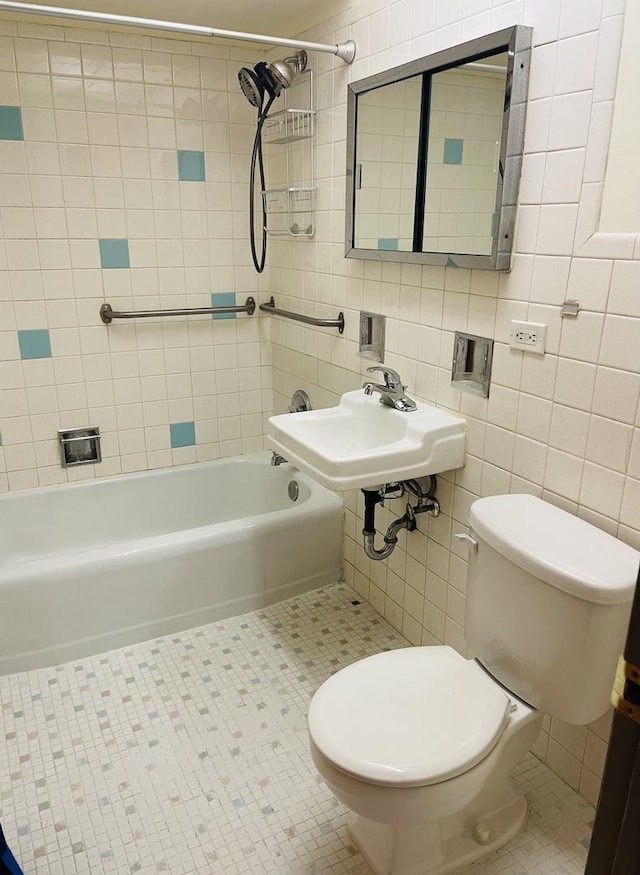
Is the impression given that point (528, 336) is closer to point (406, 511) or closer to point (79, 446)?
point (406, 511)

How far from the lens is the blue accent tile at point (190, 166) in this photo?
257 centimetres

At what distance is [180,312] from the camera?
2680mm

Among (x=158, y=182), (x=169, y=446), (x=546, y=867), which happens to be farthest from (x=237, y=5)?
(x=546, y=867)

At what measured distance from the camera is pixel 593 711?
133cm

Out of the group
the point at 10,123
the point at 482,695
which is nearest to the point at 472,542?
the point at 482,695

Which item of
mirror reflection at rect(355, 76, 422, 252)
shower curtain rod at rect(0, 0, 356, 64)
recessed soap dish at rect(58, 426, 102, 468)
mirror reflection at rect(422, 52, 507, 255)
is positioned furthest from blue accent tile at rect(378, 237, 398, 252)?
recessed soap dish at rect(58, 426, 102, 468)

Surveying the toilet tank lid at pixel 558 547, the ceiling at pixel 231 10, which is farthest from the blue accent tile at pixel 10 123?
the toilet tank lid at pixel 558 547

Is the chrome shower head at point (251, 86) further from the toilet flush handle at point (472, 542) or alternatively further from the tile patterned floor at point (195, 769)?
the tile patterned floor at point (195, 769)

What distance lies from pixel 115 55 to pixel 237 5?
1.75ft

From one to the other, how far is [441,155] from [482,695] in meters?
1.40

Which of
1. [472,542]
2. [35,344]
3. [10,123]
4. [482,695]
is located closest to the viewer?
[482,695]

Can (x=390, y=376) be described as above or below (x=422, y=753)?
above

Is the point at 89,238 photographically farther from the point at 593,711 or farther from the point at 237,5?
the point at 593,711

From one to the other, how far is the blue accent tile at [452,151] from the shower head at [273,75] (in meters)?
0.85
